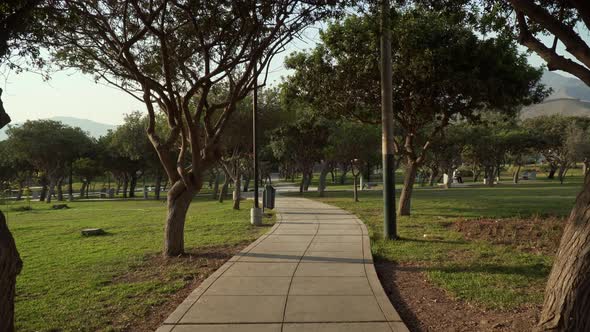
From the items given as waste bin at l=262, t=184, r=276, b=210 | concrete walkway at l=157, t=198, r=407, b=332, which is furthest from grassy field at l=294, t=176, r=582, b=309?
waste bin at l=262, t=184, r=276, b=210

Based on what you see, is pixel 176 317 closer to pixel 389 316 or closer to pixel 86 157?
pixel 389 316

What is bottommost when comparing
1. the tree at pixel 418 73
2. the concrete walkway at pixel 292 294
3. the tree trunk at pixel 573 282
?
the concrete walkway at pixel 292 294

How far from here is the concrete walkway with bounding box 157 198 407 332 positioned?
4.77m

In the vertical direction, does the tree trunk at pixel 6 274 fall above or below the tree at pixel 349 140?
below

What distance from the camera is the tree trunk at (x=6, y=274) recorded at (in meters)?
3.61

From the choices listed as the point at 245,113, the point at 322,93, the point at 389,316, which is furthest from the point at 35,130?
the point at 389,316

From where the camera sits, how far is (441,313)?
17.5 ft

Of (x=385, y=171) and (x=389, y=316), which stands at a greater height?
(x=385, y=171)

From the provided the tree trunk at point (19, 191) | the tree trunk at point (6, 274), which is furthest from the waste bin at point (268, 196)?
the tree trunk at point (19, 191)

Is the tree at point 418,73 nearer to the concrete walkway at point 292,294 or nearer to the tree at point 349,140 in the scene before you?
the concrete walkway at point 292,294

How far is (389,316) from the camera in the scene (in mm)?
4949

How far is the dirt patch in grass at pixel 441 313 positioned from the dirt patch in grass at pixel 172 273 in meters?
2.80

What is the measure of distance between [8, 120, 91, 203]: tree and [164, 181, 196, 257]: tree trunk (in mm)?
37009

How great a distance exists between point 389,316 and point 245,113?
62.1ft
